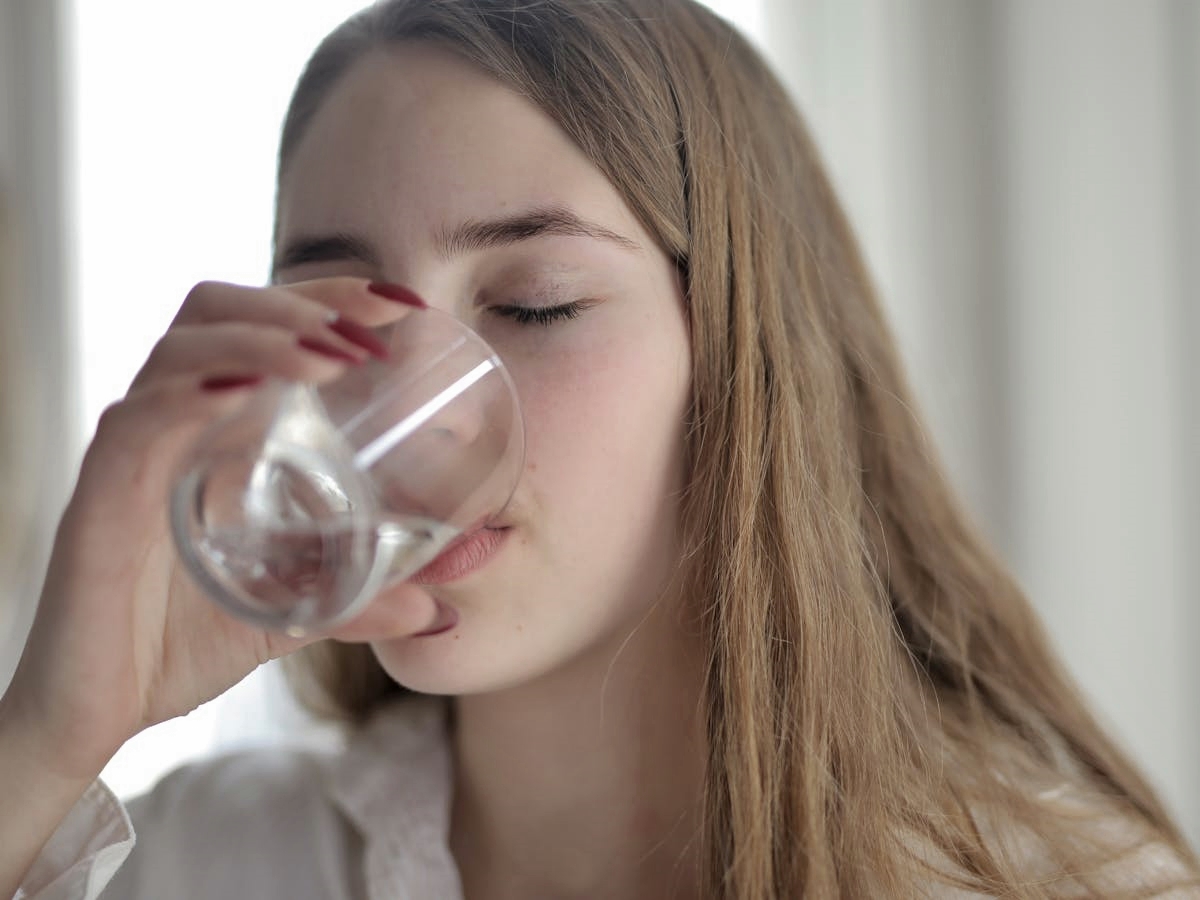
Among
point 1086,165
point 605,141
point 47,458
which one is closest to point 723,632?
point 605,141

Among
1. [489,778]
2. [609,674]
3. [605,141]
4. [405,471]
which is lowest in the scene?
[489,778]

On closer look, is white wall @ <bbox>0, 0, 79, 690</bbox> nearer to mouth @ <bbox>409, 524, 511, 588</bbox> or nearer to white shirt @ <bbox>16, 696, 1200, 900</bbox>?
white shirt @ <bbox>16, 696, 1200, 900</bbox>

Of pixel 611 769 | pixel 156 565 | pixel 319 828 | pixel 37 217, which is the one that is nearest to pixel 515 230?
pixel 156 565

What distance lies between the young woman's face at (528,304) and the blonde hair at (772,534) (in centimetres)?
4

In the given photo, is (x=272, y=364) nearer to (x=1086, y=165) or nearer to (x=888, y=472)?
(x=888, y=472)

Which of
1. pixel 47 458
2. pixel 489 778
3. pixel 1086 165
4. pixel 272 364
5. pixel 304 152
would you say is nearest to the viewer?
pixel 272 364

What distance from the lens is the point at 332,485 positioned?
665 millimetres

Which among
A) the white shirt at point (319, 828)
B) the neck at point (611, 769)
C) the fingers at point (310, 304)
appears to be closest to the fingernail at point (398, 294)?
the fingers at point (310, 304)

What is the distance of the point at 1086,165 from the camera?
1.53 metres

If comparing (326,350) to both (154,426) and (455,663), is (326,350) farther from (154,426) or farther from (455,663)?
(455,663)

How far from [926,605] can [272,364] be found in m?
0.76

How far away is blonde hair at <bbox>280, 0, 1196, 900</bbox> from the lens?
0.93 metres

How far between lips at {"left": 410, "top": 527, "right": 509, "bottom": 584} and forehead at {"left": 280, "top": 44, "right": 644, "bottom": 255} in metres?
0.23

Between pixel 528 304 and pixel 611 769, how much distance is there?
453mm
